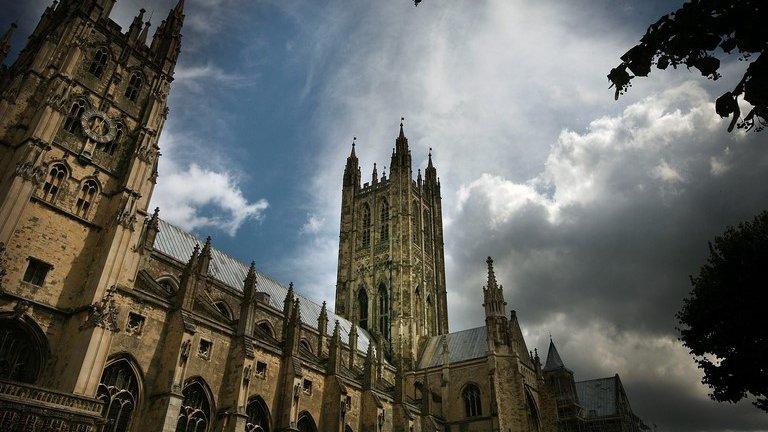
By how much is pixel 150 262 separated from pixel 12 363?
397 inches

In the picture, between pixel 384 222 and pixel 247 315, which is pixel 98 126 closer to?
pixel 247 315

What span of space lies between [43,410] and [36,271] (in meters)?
7.12

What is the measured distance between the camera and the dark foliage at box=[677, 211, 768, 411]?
1648cm

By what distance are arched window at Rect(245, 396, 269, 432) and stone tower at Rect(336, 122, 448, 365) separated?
19.9m

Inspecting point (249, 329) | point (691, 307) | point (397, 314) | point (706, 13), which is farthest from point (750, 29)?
point (397, 314)

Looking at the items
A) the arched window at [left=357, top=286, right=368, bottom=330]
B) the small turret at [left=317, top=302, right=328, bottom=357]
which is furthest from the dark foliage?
the arched window at [left=357, top=286, right=368, bottom=330]

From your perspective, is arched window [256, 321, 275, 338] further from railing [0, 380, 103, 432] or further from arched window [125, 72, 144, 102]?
arched window [125, 72, 144, 102]

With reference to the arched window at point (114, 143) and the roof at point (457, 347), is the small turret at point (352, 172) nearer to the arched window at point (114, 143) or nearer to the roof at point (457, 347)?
the roof at point (457, 347)

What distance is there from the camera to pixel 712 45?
5027mm

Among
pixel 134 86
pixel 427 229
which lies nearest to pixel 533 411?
pixel 427 229

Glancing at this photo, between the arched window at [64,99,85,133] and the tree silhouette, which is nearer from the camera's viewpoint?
the tree silhouette

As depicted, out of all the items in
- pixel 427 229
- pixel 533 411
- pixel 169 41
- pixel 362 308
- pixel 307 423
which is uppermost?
pixel 427 229

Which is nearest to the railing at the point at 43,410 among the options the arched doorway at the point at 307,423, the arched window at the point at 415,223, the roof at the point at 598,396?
the arched doorway at the point at 307,423

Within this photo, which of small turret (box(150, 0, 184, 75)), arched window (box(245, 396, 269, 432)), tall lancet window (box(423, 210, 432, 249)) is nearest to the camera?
arched window (box(245, 396, 269, 432))
